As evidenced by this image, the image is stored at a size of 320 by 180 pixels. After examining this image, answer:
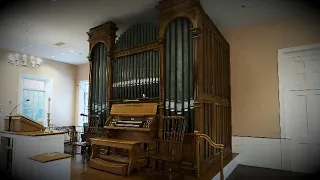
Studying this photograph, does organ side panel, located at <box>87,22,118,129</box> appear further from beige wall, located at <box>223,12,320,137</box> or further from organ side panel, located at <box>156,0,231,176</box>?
beige wall, located at <box>223,12,320,137</box>

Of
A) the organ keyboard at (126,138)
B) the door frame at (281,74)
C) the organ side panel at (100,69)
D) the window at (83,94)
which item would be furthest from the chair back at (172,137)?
the window at (83,94)

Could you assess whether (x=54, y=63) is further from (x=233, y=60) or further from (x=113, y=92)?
(x=233, y=60)

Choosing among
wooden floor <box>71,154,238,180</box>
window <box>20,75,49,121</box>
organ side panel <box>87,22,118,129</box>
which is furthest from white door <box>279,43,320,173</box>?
window <box>20,75,49,121</box>

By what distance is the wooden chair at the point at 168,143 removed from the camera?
296 centimetres

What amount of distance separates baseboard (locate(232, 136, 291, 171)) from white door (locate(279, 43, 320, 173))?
0.40ft

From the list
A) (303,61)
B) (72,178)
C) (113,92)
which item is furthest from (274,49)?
(72,178)

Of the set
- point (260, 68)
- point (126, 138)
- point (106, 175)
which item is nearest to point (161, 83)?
point (126, 138)

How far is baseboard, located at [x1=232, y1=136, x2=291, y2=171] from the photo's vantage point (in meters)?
3.95

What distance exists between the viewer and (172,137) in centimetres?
313

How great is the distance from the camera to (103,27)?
14.5ft

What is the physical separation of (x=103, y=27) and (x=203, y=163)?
3.50 metres

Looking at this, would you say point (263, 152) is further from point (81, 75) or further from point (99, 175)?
point (81, 75)

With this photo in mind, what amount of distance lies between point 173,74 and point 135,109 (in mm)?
1016

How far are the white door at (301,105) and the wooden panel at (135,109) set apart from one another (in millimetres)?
2707
